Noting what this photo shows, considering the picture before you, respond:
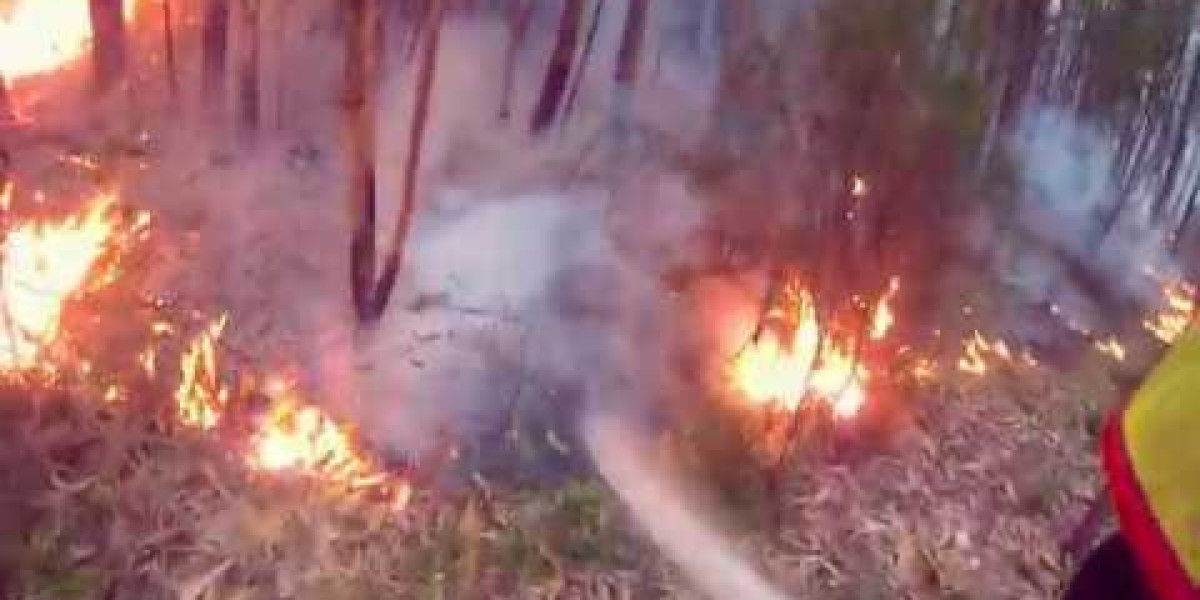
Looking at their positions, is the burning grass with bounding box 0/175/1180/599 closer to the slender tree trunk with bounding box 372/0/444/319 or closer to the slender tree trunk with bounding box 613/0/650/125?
the slender tree trunk with bounding box 372/0/444/319

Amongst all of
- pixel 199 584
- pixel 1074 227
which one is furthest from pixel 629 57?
pixel 199 584

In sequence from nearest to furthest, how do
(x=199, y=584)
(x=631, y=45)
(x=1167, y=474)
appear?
(x=1167, y=474) < (x=199, y=584) < (x=631, y=45)

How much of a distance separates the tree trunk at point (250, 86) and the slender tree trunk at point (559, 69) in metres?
0.40

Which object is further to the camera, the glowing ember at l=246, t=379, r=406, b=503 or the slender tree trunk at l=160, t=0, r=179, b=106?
the slender tree trunk at l=160, t=0, r=179, b=106

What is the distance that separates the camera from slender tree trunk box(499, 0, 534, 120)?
2.37 meters

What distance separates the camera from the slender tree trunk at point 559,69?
2.33 metres

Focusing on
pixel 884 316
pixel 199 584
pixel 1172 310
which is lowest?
pixel 199 584

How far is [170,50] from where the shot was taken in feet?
7.38

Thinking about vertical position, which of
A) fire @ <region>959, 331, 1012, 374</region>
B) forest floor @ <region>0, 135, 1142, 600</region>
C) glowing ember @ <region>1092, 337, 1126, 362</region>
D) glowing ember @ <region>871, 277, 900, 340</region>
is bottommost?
forest floor @ <region>0, 135, 1142, 600</region>

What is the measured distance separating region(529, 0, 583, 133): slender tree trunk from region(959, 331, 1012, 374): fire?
0.69m

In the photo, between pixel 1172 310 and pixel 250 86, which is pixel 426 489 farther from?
pixel 1172 310

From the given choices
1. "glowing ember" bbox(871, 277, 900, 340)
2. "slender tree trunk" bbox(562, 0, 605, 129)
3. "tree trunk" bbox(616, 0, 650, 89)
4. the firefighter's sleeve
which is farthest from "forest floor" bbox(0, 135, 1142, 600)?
the firefighter's sleeve

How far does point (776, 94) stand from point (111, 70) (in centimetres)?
99

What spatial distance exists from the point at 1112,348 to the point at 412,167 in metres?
1.06
